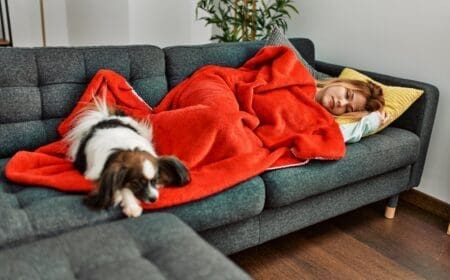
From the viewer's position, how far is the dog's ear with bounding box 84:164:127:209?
126 centimetres

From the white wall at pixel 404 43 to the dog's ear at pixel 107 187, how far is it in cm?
185

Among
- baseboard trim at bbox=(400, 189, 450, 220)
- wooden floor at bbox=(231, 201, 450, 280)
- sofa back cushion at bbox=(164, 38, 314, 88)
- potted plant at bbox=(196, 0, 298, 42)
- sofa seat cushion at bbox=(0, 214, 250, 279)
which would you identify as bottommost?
wooden floor at bbox=(231, 201, 450, 280)

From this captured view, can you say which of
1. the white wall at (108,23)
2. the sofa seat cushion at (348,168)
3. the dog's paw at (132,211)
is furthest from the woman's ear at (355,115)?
the white wall at (108,23)

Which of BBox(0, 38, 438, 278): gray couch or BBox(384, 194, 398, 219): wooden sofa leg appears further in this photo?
BBox(384, 194, 398, 219): wooden sofa leg

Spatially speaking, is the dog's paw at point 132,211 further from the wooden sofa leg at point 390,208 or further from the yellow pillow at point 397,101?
the wooden sofa leg at point 390,208

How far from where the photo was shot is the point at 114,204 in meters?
1.32

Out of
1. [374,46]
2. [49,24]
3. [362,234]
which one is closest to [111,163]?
[362,234]

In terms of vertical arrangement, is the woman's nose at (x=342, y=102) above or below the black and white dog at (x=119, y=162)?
above

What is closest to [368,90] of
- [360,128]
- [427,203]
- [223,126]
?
[360,128]

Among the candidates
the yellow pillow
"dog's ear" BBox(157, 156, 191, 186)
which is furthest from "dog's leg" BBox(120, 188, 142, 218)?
the yellow pillow

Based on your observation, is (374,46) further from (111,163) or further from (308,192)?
(111,163)

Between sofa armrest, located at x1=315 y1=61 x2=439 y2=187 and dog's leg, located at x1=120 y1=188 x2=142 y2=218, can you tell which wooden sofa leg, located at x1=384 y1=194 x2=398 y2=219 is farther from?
dog's leg, located at x1=120 y1=188 x2=142 y2=218

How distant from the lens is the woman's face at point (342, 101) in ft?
6.95

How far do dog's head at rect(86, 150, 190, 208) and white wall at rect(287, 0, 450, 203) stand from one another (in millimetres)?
1621
